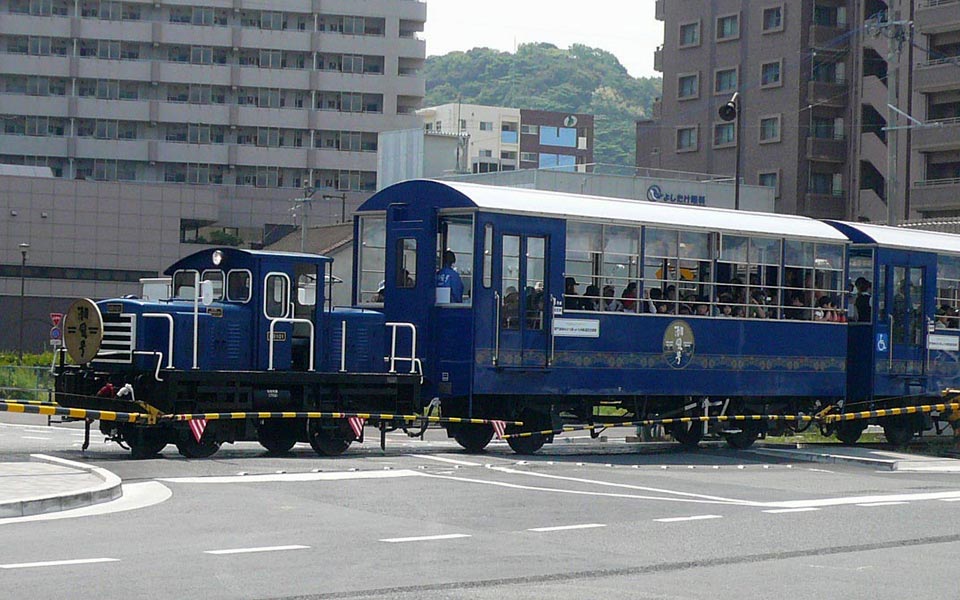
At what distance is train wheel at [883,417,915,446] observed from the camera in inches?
1217

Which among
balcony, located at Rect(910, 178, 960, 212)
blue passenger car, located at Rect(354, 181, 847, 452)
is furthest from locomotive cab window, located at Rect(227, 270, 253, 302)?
balcony, located at Rect(910, 178, 960, 212)

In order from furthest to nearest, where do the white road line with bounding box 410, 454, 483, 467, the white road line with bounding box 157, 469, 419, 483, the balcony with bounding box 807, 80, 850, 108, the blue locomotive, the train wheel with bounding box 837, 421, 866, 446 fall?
the balcony with bounding box 807, 80, 850, 108 < the train wheel with bounding box 837, 421, 866, 446 < the white road line with bounding box 410, 454, 483, 467 < the blue locomotive < the white road line with bounding box 157, 469, 419, 483

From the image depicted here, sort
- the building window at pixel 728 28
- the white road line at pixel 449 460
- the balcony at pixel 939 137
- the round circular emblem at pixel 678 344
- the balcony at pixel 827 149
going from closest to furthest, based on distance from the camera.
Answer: the white road line at pixel 449 460 → the round circular emblem at pixel 678 344 → the balcony at pixel 939 137 → the balcony at pixel 827 149 → the building window at pixel 728 28

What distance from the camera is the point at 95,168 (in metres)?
107

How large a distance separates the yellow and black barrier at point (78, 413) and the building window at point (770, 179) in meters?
64.4

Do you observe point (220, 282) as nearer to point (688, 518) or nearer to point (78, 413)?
point (78, 413)

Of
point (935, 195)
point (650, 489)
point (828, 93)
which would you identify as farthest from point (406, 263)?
point (828, 93)

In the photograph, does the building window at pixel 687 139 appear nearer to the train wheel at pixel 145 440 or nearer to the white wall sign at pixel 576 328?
the white wall sign at pixel 576 328

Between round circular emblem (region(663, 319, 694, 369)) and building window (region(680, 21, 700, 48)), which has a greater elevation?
building window (region(680, 21, 700, 48))

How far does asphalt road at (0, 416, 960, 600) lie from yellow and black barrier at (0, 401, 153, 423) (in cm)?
65

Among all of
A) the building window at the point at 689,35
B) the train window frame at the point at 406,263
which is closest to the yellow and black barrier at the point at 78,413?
the train window frame at the point at 406,263

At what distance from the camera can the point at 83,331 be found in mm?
21547

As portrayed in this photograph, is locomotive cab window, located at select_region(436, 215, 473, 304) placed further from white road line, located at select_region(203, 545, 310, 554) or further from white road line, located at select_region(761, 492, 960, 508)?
white road line, located at select_region(203, 545, 310, 554)

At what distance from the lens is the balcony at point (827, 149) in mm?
80688
